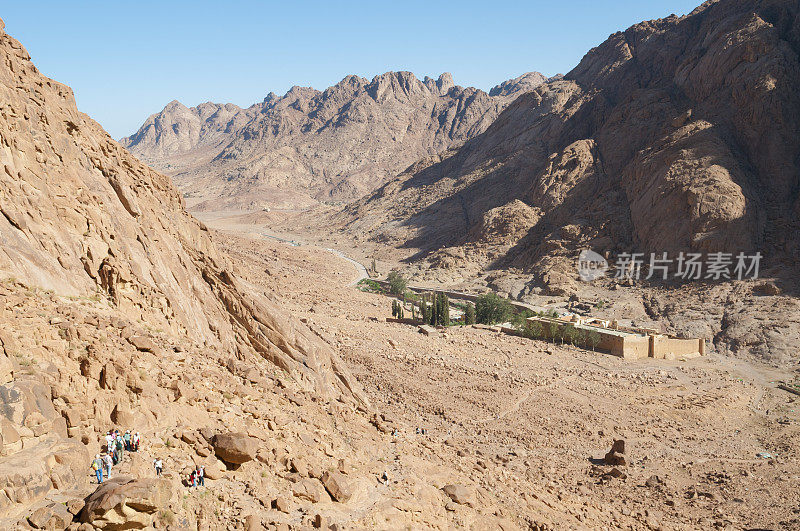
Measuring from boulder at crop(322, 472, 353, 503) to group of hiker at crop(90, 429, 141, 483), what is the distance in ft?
9.96

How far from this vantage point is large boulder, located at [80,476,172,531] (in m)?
6.05

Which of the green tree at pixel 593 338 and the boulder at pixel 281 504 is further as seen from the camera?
the green tree at pixel 593 338

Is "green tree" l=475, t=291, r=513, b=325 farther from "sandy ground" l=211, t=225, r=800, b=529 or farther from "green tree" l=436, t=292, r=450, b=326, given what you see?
"sandy ground" l=211, t=225, r=800, b=529

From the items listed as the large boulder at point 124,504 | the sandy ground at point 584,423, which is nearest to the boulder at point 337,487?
the sandy ground at point 584,423

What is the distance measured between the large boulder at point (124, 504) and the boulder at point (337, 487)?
302 cm

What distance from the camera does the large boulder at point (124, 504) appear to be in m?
6.05

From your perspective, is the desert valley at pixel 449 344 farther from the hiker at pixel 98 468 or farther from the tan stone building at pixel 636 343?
the tan stone building at pixel 636 343

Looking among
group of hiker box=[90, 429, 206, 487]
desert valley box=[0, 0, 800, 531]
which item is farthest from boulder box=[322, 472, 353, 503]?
group of hiker box=[90, 429, 206, 487]

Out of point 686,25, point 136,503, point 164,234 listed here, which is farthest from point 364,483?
point 686,25

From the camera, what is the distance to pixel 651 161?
55.2 meters

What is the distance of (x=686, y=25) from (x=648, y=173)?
30.2m

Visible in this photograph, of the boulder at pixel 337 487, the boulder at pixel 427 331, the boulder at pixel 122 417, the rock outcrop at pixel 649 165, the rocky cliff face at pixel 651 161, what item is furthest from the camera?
the rocky cliff face at pixel 651 161

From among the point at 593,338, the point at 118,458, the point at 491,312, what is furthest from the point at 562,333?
the point at 118,458

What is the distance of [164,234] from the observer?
13.1m
